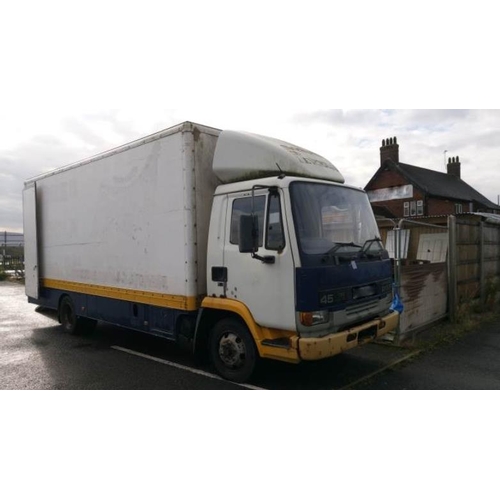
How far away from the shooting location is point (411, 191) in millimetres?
34562

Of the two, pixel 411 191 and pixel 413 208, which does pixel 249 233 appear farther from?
pixel 413 208

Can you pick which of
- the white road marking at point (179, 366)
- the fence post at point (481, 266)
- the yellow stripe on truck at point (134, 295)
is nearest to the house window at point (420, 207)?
the fence post at point (481, 266)

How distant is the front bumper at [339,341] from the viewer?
413 centimetres

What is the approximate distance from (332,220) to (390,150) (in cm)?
3473

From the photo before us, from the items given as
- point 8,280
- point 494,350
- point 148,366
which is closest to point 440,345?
point 494,350

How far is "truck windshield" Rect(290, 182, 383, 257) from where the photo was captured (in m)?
4.38

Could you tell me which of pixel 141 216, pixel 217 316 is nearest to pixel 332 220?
pixel 217 316

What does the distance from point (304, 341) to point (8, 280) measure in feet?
69.7

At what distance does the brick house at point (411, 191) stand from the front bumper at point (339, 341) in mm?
29110

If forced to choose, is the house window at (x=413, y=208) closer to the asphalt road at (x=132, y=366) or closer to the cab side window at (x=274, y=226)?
the asphalt road at (x=132, y=366)

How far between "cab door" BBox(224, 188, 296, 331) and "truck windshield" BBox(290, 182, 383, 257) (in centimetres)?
22

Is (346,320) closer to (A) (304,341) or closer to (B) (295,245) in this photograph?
(A) (304,341)

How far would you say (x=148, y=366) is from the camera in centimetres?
594

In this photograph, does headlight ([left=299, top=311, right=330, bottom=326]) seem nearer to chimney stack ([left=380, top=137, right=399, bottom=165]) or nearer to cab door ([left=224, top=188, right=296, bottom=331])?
cab door ([left=224, top=188, right=296, bottom=331])
